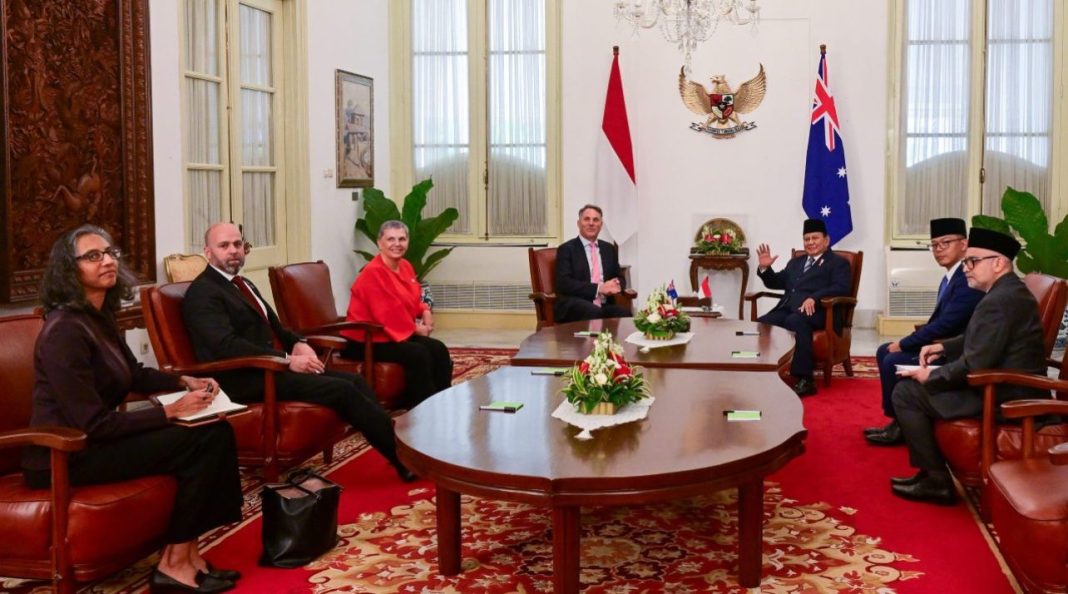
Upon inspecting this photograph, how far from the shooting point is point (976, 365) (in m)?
4.26

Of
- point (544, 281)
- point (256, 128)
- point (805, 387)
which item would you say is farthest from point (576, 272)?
point (256, 128)

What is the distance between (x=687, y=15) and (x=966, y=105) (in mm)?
3342

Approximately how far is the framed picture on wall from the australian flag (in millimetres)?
3881

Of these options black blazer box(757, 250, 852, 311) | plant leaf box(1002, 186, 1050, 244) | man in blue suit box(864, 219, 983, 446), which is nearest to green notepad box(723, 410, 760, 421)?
man in blue suit box(864, 219, 983, 446)

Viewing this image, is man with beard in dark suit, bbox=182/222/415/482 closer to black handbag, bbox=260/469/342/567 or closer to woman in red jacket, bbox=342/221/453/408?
woman in red jacket, bbox=342/221/453/408

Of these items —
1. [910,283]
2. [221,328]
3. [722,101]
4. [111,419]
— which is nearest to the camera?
[111,419]

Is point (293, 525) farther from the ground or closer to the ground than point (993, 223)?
closer to the ground

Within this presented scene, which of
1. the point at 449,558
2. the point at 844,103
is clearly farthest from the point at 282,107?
the point at 449,558

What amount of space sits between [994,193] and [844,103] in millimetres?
1537

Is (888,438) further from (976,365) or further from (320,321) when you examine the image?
(320,321)

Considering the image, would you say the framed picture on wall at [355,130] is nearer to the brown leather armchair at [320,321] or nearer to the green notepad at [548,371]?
the brown leather armchair at [320,321]

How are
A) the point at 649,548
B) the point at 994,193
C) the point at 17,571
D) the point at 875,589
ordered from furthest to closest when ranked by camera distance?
the point at 994,193, the point at 649,548, the point at 875,589, the point at 17,571

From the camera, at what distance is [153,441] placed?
3529 mm

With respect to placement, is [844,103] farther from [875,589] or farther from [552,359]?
[875,589]
